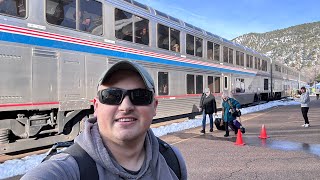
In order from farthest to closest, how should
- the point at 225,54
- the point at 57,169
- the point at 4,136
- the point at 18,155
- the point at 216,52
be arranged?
1. the point at 225,54
2. the point at 216,52
3. the point at 18,155
4. the point at 4,136
5. the point at 57,169

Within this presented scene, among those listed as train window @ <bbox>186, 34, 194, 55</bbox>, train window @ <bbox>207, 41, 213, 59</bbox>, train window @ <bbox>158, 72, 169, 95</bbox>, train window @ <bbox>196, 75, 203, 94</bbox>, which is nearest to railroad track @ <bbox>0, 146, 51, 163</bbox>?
train window @ <bbox>158, 72, 169, 95</bbox>

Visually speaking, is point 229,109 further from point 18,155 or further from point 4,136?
point 4,136

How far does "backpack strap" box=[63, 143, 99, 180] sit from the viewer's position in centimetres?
143

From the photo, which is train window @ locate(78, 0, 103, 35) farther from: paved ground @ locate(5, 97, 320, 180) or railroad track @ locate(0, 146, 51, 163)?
paved ground @ locate(5, 97, 320, 180)

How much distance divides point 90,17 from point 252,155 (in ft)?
18.7

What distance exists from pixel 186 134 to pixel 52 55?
524cm

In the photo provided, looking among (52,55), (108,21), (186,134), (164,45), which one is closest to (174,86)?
(164,45)

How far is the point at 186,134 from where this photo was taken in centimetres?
1118

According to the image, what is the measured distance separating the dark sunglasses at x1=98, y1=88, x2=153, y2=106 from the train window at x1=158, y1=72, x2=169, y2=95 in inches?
435

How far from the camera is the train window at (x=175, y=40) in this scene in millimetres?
13655

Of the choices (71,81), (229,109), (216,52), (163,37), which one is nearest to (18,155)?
(71,81)

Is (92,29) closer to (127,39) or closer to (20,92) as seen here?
(127,39)

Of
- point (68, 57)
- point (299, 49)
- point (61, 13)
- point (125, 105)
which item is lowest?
point (125, 105)

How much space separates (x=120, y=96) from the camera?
164 centimetres
